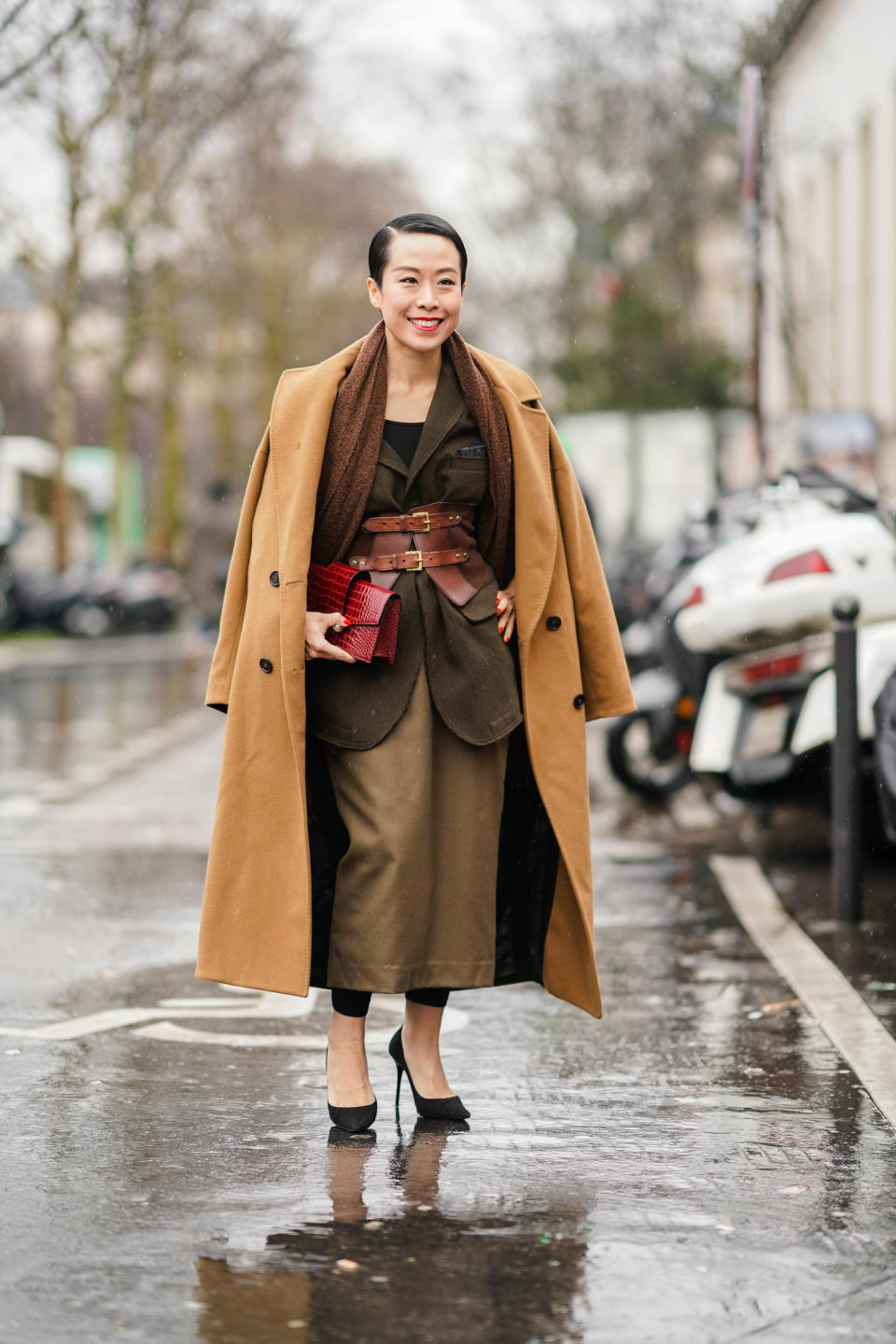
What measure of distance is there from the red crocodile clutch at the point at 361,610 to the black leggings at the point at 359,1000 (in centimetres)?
73

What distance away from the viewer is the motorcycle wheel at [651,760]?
36.3ft

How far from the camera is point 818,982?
6434mm

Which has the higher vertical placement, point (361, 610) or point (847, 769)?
point (361, 610)

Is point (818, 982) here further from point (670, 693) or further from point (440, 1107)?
point (670, 693)

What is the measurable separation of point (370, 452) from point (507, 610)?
1.48 ft

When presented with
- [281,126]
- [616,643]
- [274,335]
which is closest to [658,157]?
[281,126]

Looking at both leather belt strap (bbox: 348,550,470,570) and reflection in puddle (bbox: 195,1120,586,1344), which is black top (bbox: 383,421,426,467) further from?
reflection in puddle (bbox: 195,1120,586,1344)

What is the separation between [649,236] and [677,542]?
27.4 m

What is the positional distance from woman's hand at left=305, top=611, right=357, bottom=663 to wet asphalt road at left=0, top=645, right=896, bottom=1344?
1023 millimetres

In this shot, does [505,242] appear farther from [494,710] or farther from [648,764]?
[494,710]

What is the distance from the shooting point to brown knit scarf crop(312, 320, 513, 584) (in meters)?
4.62

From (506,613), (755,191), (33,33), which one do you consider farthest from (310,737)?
(755,191)

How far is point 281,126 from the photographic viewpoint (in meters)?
34.0

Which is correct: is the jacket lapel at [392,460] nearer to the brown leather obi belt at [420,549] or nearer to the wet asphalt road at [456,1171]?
the brown leather obi belt at [420,549]
